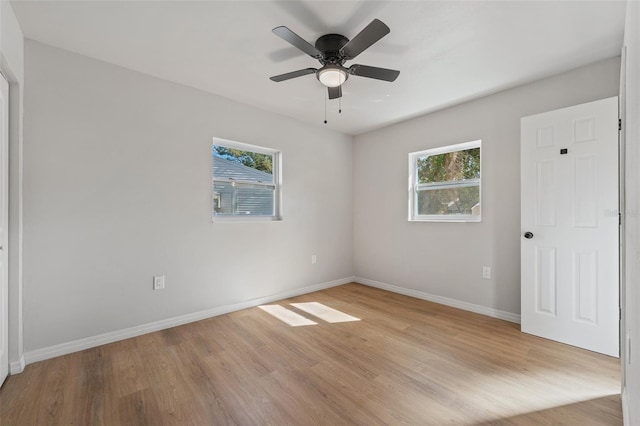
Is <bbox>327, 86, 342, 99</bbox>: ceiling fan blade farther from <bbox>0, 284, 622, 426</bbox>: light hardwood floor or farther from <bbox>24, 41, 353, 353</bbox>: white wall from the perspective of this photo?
<bbox>0, 284, 622, 426</bbox>: light hardwood floor

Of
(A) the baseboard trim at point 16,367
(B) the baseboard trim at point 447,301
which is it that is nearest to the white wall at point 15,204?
(A) the baseboard trim at point 16,367

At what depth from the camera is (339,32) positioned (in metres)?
2.06

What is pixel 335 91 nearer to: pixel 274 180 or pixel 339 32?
pixel 339 32

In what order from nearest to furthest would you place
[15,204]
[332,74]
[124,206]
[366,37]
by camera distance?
1. [366,37]
2. [15,204]
3. [332,74]
4. [124,206]

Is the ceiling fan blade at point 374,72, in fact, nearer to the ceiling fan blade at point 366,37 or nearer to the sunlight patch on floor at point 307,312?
the ceiling fan blade at point 366,37

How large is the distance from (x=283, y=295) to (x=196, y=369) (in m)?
1.73

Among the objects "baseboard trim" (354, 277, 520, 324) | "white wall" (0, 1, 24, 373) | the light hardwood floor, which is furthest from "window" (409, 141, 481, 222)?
"white wall" (0, 1, 24, 373)

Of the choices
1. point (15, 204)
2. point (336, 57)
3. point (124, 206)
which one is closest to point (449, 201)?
point (336, 57)

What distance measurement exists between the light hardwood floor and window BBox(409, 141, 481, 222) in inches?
55.2

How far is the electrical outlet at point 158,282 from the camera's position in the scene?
2718 mm

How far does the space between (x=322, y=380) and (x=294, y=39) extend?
229 cm

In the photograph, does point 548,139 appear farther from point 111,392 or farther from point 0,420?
point 0,420

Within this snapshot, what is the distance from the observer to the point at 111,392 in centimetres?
179

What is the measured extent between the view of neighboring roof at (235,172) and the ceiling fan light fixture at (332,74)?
1666mm
